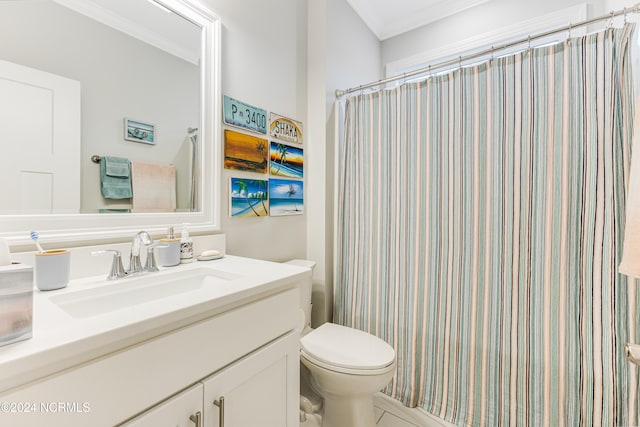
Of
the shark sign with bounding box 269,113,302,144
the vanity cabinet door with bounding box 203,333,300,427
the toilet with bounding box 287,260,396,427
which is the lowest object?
the toilet with bounding box 287,260,396,427

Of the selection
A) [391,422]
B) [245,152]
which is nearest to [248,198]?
[245,152]

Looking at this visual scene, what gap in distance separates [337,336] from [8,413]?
1.23 m

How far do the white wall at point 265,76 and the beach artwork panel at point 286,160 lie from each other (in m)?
0.08

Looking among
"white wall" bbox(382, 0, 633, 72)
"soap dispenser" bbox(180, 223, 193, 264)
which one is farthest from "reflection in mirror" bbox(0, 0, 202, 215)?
"white wall" bbox(382, 0, 633, 72)

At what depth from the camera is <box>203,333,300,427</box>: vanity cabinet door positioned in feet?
2.28

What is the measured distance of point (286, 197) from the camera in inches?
67.0

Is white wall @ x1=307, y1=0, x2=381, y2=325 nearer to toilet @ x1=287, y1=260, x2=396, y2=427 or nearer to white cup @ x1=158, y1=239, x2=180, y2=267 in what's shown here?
toilet @ x1=287, y1=260, x2=396, y2=427

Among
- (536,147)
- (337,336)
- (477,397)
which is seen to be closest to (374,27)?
(536,147)

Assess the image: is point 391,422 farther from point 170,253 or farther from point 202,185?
point 202,185

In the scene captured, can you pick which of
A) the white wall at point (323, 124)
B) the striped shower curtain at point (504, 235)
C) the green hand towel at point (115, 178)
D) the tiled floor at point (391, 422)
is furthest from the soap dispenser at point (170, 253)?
the tiled floor at point (391, 422)

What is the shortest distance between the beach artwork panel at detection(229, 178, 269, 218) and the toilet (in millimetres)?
472

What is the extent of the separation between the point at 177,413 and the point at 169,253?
572 mm

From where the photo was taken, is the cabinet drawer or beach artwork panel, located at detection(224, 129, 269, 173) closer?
the cabinet drawer

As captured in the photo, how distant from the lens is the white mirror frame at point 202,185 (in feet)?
3.08
